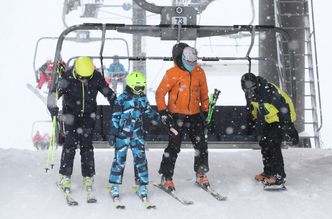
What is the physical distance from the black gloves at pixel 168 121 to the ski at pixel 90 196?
1.12 m

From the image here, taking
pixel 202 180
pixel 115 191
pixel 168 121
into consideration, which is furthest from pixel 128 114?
pixel 202 180

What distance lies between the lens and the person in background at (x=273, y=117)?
21.2ft

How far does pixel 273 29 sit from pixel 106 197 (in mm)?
2931

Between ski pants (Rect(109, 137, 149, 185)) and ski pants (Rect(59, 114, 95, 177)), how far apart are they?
339mm

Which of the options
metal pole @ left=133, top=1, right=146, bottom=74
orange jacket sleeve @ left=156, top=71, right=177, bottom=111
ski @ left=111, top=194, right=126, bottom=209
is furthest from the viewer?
metal pole @ left=133, top=1, right=146, bottom=74

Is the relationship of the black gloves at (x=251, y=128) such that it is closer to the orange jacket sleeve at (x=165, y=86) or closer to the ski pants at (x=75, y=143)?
the orange jacket sleeve at (x=165, y=86)

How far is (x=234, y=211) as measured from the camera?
18.7 ft

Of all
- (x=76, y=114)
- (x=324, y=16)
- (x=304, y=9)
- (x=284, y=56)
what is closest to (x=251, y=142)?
(x=76, y=114)

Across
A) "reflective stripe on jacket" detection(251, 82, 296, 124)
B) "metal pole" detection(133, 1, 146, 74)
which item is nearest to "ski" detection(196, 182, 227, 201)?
"reflective stripe on jacket" detection(251, 82, 296, 124)

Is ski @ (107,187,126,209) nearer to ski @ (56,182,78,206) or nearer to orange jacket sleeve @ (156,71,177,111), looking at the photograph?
ski @ (56,182,78,206)

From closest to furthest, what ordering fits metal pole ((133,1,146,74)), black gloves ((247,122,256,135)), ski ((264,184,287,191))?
ski ((264,184,287,191))
black gloves ((247,122,256,135))
metal pole ((133,1,146,74))

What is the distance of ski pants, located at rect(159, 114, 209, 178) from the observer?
20.7 ft

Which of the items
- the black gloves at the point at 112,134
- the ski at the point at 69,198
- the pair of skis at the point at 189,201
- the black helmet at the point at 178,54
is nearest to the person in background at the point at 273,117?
the pair of skis at the point at 189,201

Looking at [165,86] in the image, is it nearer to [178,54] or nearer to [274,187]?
[178,54]
